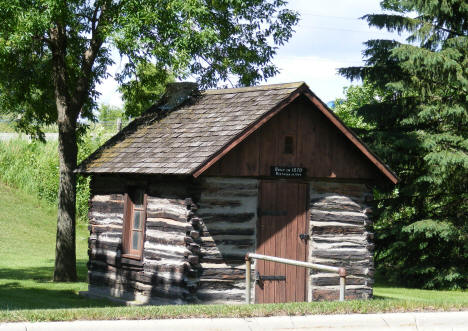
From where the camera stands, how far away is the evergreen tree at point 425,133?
20391 millimetres

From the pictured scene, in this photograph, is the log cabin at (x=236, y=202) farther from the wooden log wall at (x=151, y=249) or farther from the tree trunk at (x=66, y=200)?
the tree trunk at (x=66, y=200)

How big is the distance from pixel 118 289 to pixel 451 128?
35.6 ft

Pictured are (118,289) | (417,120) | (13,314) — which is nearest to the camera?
(13,314)

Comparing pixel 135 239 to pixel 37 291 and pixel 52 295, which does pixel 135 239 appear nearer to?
pixel 52 295

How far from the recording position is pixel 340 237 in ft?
53.9

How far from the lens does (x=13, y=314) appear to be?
9.08 m

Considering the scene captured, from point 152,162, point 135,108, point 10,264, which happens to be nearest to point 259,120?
point 152,162

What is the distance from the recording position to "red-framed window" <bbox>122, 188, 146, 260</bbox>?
16550 mm

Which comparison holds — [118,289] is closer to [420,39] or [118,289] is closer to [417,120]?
[417,120]

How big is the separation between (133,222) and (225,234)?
280 centimetres

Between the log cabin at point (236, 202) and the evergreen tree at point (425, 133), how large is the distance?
447 centimetres

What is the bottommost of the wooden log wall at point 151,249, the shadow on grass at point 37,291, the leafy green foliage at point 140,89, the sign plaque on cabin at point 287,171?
the shadow on grass at point 37,291

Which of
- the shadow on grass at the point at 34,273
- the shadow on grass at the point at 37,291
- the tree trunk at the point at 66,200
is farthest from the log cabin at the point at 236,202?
the shadow on grass at the point at 34,273

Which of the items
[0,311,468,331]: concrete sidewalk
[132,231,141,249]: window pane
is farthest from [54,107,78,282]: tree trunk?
[0,311,468,331]: concrete sidewalk
